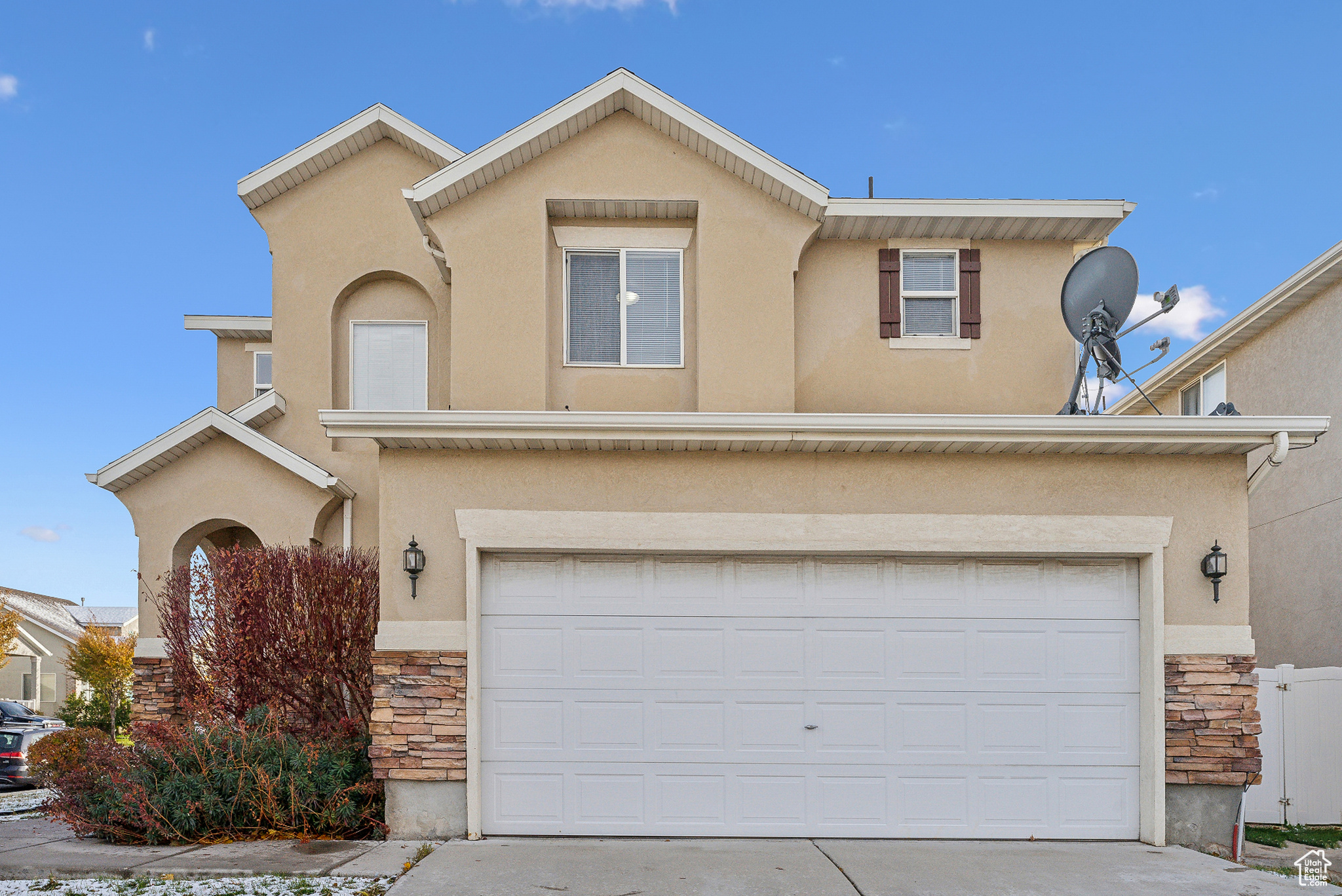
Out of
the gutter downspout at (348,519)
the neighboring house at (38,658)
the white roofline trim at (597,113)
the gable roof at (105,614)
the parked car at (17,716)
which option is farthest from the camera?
the gable roof at (105,614)

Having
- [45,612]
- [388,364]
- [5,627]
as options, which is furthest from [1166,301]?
[45,612]

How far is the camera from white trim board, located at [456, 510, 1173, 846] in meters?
8.55

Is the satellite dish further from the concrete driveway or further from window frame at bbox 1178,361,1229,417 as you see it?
window frame at bbox 1178,361,1229,417

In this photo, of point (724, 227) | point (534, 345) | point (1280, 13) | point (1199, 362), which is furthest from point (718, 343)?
point (1280, 13)

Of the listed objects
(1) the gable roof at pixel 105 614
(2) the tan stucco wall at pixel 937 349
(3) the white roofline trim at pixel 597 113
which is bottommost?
(1) the gable roof at pixel 105 614

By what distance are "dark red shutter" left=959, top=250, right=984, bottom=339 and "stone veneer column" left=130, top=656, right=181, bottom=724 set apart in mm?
10424

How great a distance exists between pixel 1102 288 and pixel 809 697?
5.08 meters

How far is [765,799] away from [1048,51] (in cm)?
1155

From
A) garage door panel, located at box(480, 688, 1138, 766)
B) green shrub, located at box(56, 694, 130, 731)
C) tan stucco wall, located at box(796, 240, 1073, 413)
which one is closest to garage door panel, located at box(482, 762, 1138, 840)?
garage door panel, located at box(480, 688, 1138, 766)

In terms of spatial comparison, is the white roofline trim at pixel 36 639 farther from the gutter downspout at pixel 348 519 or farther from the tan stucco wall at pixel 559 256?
the tan stucco wall at pixel 559 256

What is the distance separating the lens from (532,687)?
28.1 ft

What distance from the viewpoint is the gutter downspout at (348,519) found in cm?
1284

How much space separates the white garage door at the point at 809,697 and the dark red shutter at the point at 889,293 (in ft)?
10.1

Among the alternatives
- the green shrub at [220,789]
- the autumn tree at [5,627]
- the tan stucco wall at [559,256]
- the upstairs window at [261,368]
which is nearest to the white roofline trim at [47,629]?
the autumn tree at [5,627]
